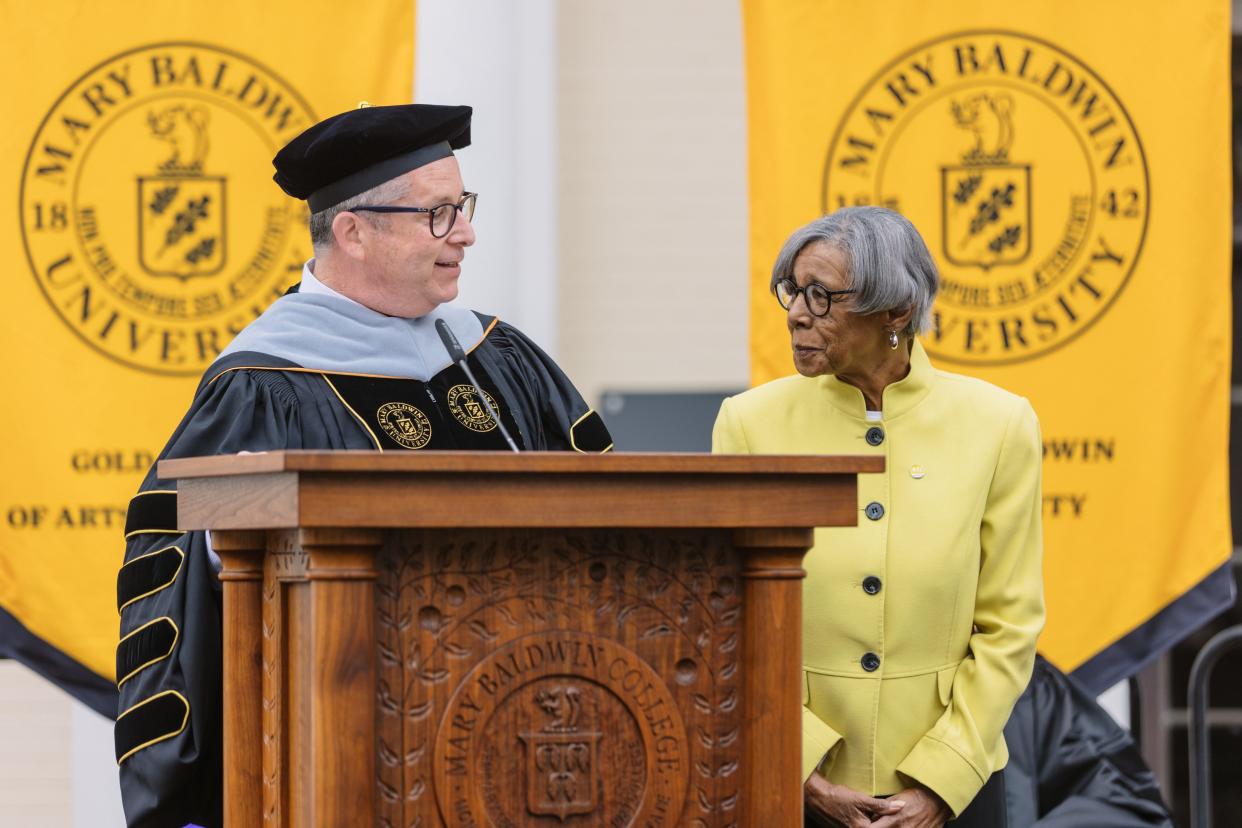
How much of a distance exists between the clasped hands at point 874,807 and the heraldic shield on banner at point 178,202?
9.14ft

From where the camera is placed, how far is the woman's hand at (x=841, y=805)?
105 inches

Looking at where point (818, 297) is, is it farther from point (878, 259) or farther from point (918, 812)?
point (918, 812)

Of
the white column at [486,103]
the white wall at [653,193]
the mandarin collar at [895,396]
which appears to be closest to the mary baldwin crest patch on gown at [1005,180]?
the white column at [486,103]

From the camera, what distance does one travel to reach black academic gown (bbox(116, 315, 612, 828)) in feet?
8.45

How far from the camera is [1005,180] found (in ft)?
16.1

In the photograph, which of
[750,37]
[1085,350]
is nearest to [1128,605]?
[1085,350]

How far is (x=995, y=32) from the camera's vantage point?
194 inches

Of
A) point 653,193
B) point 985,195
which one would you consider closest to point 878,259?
point 985,195

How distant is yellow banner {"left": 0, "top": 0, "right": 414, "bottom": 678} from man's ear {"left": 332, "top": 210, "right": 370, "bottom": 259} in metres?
1.83

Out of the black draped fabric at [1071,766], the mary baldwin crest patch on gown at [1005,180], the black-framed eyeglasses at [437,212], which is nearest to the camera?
the black-framed eyeglasses at [437,212]

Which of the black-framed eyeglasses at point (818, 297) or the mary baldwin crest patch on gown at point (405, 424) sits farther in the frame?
the mary baldwin crest patch on gown at point (405, 424)

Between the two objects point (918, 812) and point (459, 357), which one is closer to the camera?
point (918, 812)

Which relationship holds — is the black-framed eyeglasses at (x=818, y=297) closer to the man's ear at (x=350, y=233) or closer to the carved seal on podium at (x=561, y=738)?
the man's ear at (x=350, y=233)

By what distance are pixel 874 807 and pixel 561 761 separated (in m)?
0.89
